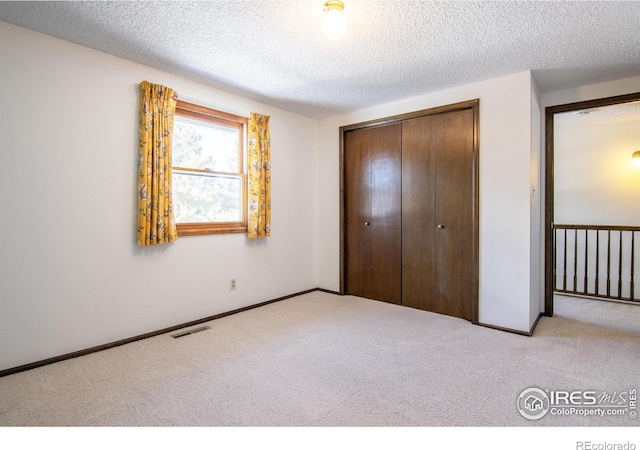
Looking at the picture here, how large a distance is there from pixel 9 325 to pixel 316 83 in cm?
311

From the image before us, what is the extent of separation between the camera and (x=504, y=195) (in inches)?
120

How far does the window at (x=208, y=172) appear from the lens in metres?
3.16

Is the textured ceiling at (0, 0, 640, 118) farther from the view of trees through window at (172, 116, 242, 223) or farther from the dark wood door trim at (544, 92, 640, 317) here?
the view of trees through window at (172, 116, 242, 223)

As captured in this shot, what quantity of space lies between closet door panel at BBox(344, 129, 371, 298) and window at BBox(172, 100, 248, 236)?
1385mm

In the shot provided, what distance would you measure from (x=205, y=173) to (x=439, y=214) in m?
2.50

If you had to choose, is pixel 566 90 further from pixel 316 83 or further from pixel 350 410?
pixel 350 410

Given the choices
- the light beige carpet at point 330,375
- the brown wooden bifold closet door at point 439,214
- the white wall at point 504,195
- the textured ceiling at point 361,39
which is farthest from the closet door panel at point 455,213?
the textured ceiling at point 361,39

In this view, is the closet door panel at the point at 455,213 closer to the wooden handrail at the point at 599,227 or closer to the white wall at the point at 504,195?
the white wall at the point at 504,195

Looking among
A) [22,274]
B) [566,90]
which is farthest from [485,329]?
[22,274]

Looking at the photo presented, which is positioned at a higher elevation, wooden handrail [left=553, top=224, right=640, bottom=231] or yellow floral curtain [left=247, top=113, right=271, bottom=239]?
yellow floral curtain [left=247, top=113, right=271, bottom=239]

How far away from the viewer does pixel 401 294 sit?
12.5 ft

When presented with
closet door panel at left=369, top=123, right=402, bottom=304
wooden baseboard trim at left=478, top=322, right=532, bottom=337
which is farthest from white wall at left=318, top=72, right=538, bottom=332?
closet door panel at left=369, top=123, right=402, bottom=304

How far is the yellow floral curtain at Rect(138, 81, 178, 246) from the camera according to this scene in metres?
2.74

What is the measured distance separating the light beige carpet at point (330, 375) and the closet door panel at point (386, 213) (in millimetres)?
715
